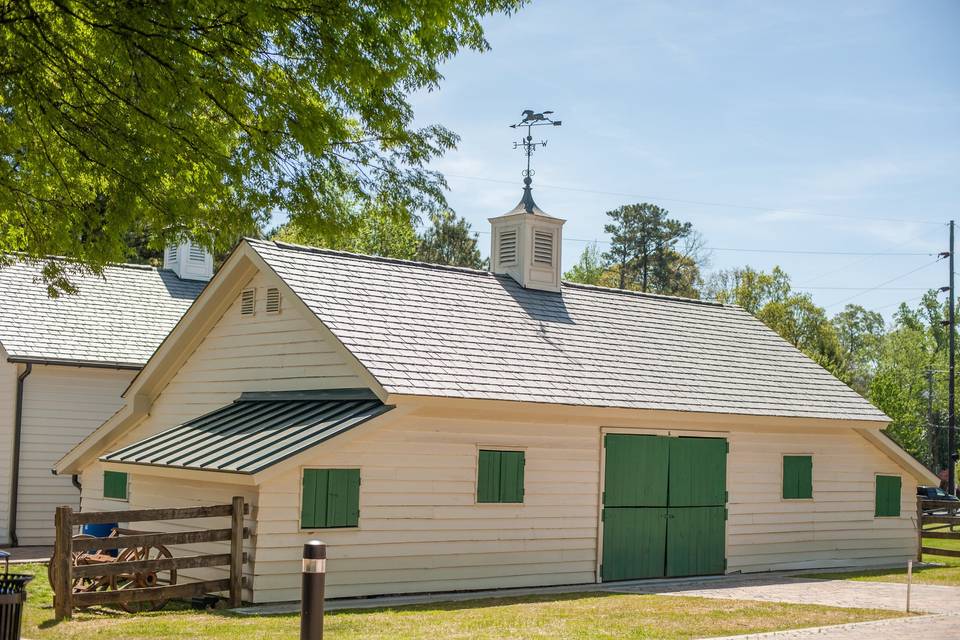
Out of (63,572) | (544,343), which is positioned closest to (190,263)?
(544,343)

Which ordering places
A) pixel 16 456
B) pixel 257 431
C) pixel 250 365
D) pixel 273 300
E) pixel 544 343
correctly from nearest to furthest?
1. pixel 257 431
2. pixel 273 300
3. pixel 250 365
4. pixel 544 343
5. pixel 16 456

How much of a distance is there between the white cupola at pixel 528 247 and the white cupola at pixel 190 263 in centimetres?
975

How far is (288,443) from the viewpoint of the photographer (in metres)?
15.1

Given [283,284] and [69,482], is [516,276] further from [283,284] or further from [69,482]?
[69,482]

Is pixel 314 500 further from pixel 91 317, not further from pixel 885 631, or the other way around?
pixel 91 317

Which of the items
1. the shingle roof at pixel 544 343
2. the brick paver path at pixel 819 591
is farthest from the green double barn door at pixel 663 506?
the shingle roof at pixel 544 343

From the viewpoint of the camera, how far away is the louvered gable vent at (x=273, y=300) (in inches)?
717

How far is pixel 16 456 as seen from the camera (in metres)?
23.5

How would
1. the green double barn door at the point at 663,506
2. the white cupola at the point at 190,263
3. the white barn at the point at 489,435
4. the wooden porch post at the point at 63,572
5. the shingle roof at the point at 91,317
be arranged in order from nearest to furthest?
the wooden porch post at the point at 63,572 < the white barn at the point at 489,435 < the green double barn door at the point at 663,506 < the shingle roof at the point at 91,317 < the white cupola at the point at 190,263

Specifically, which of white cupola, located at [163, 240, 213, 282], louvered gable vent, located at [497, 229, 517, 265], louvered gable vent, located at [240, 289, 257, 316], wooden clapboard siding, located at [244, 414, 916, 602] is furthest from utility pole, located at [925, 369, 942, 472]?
louvered gable vent, located at [240, 289, 257, 316]

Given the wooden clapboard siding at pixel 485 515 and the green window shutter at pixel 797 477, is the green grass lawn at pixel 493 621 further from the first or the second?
the green window shutter at pixel 797 477

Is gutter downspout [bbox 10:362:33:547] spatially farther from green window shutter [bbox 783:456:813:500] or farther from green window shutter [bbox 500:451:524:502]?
green window shutter [bbox 783:456:813:500]

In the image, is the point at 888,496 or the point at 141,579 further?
the point at 888,496

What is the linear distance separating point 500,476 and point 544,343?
329 cm
